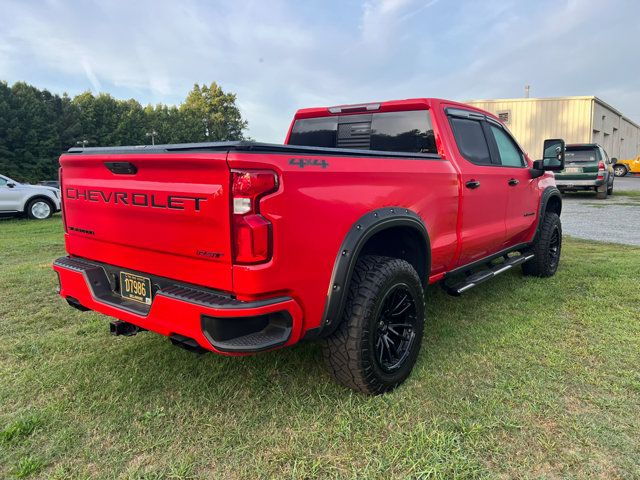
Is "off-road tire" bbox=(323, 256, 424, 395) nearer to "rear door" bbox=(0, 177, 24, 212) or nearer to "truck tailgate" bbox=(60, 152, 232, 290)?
"truck tailgate" bbox=(60, 152, 232, 290)

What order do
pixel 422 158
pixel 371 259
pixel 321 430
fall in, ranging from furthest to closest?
pixel 422 158
pixel 371 259
pixel 321 430

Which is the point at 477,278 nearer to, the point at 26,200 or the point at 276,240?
the point at 276,240

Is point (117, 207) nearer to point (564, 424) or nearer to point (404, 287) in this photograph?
point (404, 287)

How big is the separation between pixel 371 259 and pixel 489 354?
1.23 m

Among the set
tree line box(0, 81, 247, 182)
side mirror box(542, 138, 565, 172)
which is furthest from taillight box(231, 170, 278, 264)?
tree line box(0, 81, 247, 182)

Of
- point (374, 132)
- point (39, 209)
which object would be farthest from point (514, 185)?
point (39, 209)

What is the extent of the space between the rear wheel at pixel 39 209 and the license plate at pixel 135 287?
1198 centimetres

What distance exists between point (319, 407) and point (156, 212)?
4.59ft

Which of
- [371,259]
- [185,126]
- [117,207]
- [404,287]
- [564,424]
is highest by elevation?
[185,126]

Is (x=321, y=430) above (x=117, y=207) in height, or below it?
below

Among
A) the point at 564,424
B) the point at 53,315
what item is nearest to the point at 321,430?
the point at 564,424

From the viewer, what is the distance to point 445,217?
333cm

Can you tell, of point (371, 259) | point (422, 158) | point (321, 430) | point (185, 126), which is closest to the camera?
point (321, 430)

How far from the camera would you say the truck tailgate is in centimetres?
210
